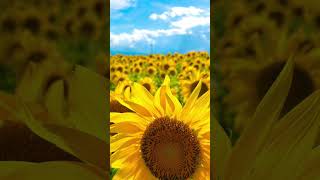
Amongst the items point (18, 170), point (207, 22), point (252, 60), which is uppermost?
point (207, 22)

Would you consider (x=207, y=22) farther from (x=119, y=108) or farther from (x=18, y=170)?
(x=18, y=170)

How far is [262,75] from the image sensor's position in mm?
1313

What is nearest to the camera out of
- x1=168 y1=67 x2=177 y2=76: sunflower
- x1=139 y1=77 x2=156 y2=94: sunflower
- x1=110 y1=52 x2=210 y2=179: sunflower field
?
x1=110 y1=52 x2=210 y2=179: sunflower field

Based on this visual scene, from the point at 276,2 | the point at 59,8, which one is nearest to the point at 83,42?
the point at 59,8

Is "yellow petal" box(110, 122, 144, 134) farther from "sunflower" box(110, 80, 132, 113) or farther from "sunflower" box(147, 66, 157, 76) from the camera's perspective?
"sunflower" box(147, 66, 157, 76)

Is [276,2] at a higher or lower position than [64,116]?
higher

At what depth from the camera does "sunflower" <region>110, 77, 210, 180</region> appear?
4.52 ft

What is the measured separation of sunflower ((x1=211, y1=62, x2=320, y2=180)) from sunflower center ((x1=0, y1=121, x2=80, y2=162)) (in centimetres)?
39

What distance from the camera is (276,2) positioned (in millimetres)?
1355

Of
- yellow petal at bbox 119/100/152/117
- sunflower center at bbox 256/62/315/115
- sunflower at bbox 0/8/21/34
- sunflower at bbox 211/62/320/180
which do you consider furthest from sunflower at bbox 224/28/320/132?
sunflower at bbox 0/8/21/34

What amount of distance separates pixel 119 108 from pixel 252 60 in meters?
0.39

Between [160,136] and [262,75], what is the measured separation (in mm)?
331

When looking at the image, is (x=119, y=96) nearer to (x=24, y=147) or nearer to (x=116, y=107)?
(x=116, y=107)

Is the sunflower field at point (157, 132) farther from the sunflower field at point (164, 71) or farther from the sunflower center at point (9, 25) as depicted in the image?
the sunflower center at point (9, 25)
